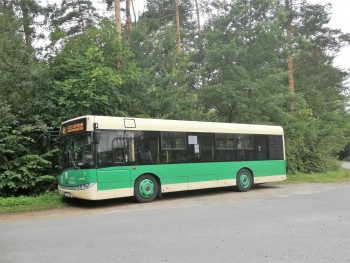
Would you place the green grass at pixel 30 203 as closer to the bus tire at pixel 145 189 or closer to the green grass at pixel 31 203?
the green grass at pixel 31 203

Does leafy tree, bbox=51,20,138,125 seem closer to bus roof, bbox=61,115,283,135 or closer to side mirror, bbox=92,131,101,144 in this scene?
bus roof, bbox=61,115,283,135

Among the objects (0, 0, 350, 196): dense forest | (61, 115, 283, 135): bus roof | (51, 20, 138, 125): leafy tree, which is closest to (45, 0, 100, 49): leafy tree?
(0, 0, 350, 196): dense forest

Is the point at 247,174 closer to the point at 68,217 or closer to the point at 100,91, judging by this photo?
the point at 100,91

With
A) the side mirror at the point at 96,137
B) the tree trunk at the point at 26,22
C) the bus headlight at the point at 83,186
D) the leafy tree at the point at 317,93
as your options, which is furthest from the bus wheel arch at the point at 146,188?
the tree trunk at the point at 26,22

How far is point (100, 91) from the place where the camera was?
556 inches

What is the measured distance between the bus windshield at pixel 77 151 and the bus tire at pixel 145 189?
5.97ft

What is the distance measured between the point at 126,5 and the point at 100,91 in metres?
9.23

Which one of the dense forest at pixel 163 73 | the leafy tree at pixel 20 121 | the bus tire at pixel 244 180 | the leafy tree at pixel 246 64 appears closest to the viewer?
the leafy tree at pixel 20 121

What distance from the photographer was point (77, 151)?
11234 mm

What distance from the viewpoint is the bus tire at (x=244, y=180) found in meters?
14.7

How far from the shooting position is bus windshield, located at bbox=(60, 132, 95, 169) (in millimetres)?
10844

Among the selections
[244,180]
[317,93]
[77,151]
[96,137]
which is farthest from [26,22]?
[317,93]

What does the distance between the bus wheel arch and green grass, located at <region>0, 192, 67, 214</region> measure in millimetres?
2446

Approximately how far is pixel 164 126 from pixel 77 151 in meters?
3.18
